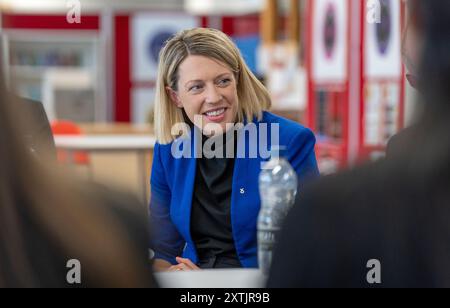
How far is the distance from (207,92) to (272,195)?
0.22 meters

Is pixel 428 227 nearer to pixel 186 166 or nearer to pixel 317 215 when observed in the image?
pixel 317 215

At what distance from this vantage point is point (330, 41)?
4.41 metres

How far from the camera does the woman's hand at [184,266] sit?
140 cm

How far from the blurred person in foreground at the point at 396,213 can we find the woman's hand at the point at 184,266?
2.27 feet

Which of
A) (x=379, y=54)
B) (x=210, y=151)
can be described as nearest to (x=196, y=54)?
(x=210, y=151)

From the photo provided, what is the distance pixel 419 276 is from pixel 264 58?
19.9 ft

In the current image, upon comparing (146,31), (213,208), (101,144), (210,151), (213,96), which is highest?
(146,31)

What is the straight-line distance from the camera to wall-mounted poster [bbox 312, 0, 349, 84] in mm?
4230

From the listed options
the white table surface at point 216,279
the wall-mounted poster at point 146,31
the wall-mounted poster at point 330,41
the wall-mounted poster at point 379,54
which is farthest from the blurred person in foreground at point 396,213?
the wall-mounted poster at point 146,31

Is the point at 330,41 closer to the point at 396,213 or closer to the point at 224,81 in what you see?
the point at 224,81

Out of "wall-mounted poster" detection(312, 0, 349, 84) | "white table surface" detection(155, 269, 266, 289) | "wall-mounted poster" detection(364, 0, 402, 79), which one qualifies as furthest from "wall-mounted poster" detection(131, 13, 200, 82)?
"white table surface" detection(155, 269, 266, 289)

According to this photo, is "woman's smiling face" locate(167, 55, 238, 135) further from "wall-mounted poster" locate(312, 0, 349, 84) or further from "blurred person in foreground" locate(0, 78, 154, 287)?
"wall-mounted poster" locate(312, 0, 349, 84)

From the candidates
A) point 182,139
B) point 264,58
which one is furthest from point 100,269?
point 264,58

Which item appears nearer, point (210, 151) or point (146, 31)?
point (210, 151)
